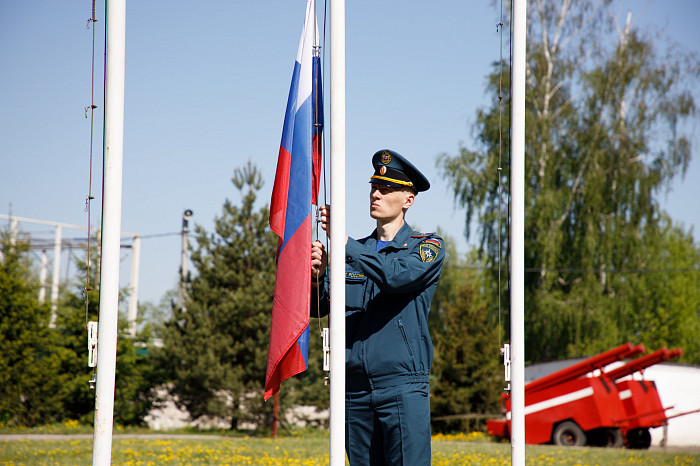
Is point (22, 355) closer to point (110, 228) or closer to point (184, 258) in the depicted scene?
point (184, 258)

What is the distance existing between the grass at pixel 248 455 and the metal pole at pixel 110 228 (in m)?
4.53

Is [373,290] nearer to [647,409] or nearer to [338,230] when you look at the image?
[338,230]

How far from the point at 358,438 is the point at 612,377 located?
10241 mm

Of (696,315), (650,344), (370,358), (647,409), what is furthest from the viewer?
(696,315)

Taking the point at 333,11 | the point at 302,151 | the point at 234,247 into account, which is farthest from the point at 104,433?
the point at 234,247

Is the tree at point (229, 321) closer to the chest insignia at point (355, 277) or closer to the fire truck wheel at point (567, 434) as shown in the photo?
the fire truck wheel at point (567, 434)

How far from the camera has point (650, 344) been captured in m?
26.4

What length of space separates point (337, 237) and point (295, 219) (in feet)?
1.06

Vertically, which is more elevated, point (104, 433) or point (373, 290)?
point (373, 290)

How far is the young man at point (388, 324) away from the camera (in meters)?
3.22

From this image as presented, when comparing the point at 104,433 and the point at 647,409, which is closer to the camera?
the point at 104,433

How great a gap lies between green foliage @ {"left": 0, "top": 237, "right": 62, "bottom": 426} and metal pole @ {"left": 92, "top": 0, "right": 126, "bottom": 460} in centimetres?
1334

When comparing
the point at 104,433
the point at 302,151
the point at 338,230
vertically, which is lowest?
the point at 104,433

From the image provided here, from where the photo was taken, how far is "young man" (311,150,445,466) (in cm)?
322
